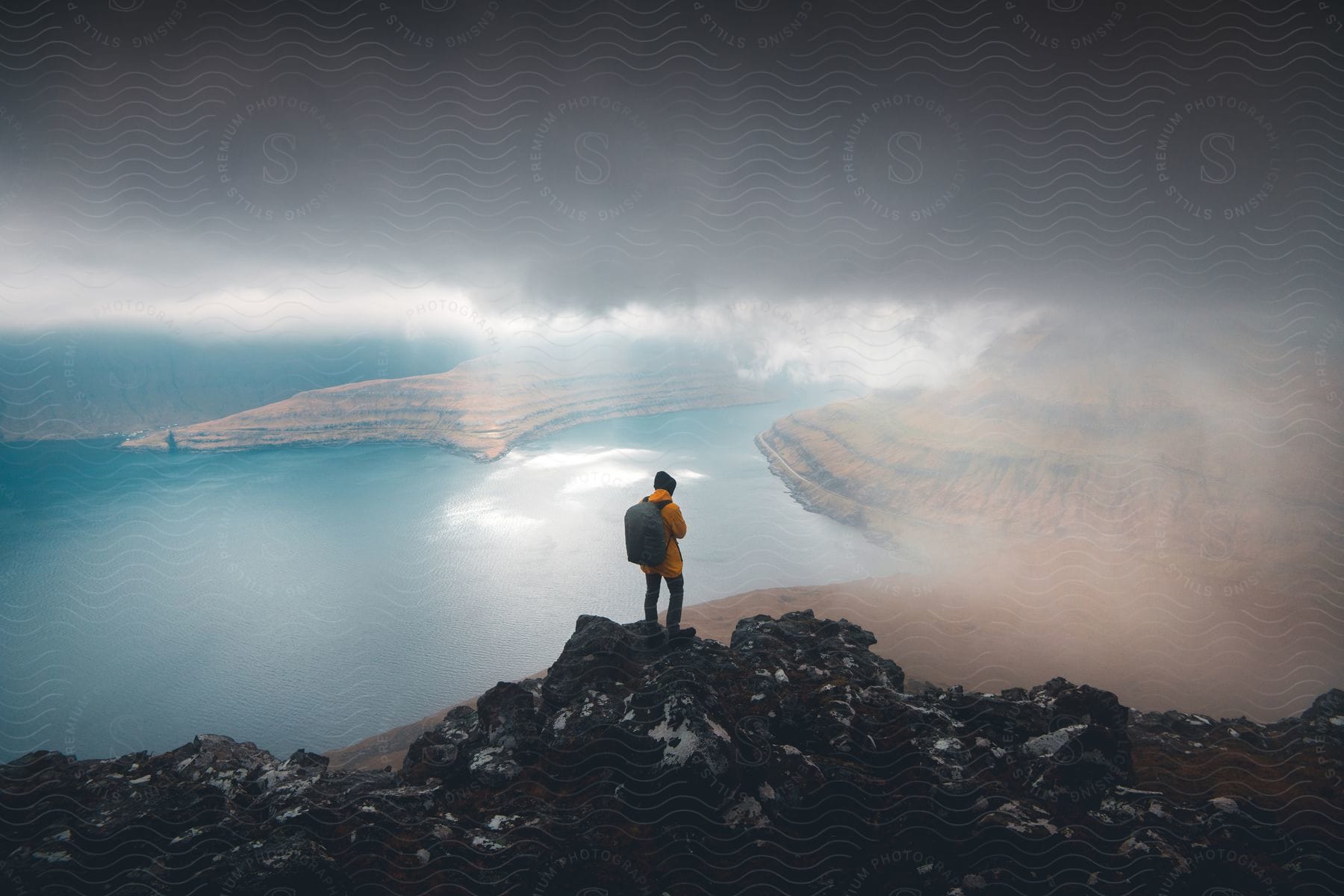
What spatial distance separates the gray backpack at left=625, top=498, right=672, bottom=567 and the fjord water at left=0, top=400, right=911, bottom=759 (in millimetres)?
37451

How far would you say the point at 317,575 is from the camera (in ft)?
191

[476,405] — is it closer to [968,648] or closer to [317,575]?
[317,575]

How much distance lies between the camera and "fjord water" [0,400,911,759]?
127ft

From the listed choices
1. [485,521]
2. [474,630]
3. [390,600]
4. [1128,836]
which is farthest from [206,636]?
[1128,836]

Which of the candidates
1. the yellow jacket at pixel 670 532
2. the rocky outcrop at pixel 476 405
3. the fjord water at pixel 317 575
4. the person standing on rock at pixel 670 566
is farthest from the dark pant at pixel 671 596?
the rocky outcrop at pixel 476 405

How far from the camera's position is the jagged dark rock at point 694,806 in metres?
5.58

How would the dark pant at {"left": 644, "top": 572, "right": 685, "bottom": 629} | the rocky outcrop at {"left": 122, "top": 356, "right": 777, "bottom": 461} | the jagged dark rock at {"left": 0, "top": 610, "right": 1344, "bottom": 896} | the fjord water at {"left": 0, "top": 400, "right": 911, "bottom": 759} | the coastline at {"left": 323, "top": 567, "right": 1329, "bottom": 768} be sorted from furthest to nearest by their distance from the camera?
1. the rocky outcrop at {"left": 122, "top": 356, "right": 777, "bottom": 461}
2. the fjord water at {"left": 0, "top": 400, "right": 911, "bottom": 759}
3. the coastline at {"left": 323, "top": 567, "right": 1329, "bottom": 768}
4. the dark pant at {"left": 644, "top": 572, "right": 685, "bottom": 629}
5. the jagged dark rock at {"left": 0, "top": 610, "right": 1344, "bottom": 896}

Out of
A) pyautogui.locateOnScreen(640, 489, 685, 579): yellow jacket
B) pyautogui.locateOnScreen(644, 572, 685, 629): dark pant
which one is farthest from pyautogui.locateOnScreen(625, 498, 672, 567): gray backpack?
pyautogui.locateOnScreen(644, 572, 685, 629): dark pant

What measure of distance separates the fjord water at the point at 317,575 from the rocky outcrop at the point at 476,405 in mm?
15077

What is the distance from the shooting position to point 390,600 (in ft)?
177

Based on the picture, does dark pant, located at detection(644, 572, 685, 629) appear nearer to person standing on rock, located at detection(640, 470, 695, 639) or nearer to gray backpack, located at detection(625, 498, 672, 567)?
person standing on rock, located at detection(640, 470, 695, 639)

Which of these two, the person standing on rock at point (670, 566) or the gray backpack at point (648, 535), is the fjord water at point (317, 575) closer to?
the person standing on rock at point (670, 566)

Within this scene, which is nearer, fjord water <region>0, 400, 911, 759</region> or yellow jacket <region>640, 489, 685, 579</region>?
yellow jacket <region>640, 489, 685, 579</region>

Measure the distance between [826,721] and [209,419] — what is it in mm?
155597
